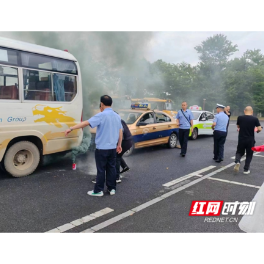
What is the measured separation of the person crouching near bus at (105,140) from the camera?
3930mm

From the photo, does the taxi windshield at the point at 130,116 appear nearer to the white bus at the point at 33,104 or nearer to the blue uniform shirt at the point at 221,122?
the white bus at the point at 33,104

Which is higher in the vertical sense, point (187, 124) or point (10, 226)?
point (187, 124)

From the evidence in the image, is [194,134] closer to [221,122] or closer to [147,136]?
[147,136]

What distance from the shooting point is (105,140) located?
398 cm

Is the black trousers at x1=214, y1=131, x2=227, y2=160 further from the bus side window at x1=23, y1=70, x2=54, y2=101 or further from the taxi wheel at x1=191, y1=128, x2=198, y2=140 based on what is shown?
the bus side window at x1=23, y1=70, x2=54, y2=101

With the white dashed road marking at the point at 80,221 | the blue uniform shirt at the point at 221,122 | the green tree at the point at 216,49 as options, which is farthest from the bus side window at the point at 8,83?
the green tree at the point at 216,49

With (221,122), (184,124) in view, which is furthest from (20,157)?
(221,122)

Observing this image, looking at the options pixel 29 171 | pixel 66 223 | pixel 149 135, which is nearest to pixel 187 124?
pixel 149 135

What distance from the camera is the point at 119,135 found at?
434cm

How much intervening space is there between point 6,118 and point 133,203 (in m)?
2.83

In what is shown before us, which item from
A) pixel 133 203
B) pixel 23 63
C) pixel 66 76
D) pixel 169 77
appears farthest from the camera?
pixel 169 77

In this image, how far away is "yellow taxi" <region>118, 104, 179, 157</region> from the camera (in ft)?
24.2

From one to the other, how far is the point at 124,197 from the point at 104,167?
24.0 inches
